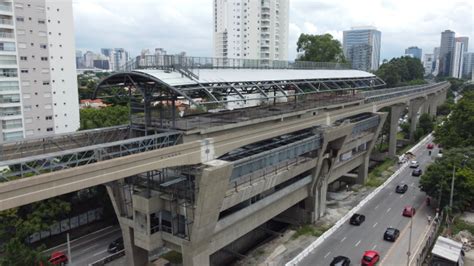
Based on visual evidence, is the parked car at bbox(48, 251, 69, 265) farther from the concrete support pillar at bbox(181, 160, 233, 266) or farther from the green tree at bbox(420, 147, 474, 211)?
the green tree at bbox(420, 147, 474, 211)

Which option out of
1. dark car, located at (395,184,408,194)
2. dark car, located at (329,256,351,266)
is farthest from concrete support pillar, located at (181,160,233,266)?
dark car, located at (395,184,408,194)

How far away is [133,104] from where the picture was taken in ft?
102

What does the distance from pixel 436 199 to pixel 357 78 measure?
2154 centimetres

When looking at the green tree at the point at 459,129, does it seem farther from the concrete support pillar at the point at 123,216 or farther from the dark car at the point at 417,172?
the concrete support pillar at the point at 123,216

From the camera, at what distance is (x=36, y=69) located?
Result: 54.6 metres

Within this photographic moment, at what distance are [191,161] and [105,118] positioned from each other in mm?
35991

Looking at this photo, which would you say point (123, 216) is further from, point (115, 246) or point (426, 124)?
point (426, 124)

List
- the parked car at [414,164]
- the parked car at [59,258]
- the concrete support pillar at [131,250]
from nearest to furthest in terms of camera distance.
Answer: the concrete support pillar at [131,250] < the parked car at [59,258] < the parked car at [414,164]

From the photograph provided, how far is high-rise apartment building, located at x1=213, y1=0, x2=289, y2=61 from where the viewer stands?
10431 cm

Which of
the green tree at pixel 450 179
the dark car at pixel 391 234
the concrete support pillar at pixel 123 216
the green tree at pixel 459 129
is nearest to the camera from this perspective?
the concrete support pillar at pixel 123 216

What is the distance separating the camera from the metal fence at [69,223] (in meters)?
36.6

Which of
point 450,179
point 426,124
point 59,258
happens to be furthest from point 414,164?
point 59,258

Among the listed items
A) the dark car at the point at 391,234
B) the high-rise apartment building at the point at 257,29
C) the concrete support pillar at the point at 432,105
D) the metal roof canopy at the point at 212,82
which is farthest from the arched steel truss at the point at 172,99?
the concrete support pillar at the point at 432,105

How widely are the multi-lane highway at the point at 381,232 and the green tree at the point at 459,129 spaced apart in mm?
11255
